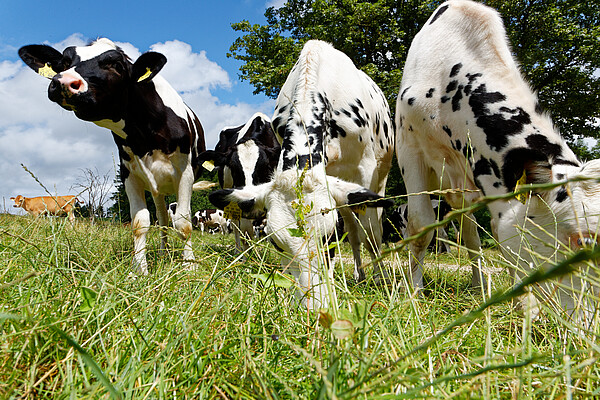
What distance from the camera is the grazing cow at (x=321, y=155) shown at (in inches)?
97.0

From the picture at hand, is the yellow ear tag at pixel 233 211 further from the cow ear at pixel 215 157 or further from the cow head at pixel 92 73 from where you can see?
the cow ear at pixel 215 157

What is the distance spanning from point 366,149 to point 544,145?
236cm

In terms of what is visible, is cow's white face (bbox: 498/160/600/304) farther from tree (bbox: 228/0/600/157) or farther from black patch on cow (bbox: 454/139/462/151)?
tree (bbox: 228/0/600/157)

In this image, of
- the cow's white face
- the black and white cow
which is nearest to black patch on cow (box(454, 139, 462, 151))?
the cow's white face

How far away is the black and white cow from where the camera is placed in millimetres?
4430

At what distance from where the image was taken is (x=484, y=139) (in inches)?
111

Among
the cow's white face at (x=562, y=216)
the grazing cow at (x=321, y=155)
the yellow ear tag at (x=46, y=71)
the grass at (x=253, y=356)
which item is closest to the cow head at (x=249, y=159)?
the grazing cow at (x=321, y=155)

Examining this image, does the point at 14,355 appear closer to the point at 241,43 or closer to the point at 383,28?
the point at 383,28

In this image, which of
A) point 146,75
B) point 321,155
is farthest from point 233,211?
point 146,75

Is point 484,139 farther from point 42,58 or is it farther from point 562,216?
point 42,58

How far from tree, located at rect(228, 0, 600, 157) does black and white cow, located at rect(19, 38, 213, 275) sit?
31.7 feet

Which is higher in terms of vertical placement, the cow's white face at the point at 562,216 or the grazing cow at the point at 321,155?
the grazing cow at the point at 321,155

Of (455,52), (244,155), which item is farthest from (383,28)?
(455,52)

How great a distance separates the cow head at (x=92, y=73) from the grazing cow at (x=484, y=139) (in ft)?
10.5
